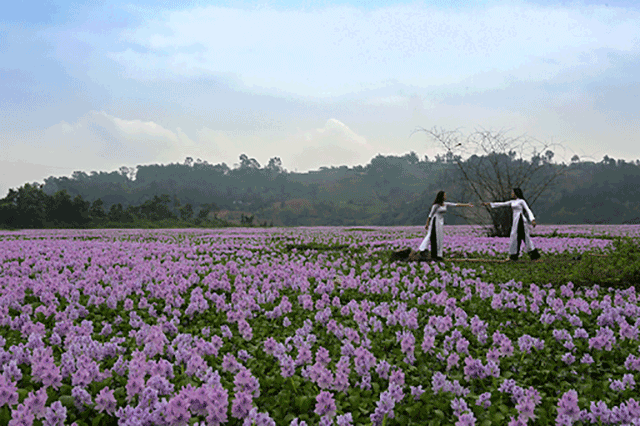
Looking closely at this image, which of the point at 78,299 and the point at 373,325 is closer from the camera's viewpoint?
the point at 373,325

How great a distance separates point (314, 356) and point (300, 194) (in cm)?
11799

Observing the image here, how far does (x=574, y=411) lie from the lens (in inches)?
118

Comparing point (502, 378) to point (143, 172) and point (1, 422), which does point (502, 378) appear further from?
point (143, 172)

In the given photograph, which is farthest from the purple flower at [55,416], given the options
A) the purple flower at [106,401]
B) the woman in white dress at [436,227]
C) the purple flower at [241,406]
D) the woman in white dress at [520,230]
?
the woman in white dress at [520,230]

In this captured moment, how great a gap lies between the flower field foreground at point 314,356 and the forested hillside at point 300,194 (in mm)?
16338

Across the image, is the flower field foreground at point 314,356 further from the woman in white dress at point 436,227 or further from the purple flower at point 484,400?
the woman in white dress at point 436,227

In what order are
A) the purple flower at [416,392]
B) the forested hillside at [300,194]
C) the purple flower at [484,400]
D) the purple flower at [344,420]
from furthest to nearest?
the forested hillside at [300,194] < the purple flower at [416,392] < the purple flower at [484,400] < the purple flower at [344,420]

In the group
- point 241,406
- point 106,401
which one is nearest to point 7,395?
point 106,401

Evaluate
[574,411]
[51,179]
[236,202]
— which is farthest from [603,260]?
[51,179]

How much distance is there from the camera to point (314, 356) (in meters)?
4.48

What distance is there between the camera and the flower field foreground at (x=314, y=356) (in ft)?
10.1

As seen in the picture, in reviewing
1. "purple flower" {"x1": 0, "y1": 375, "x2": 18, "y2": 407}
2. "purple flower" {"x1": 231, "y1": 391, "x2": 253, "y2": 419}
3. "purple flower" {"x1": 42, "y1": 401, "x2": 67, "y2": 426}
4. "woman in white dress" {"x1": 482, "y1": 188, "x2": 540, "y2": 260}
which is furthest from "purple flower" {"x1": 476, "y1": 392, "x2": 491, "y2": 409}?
"woman in white dress" {"x1": 482, "y1": 188, "x2": 540, "y2": 260}

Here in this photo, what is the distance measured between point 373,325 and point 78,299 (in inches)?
181

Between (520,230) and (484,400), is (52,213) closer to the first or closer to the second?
(520,230)
